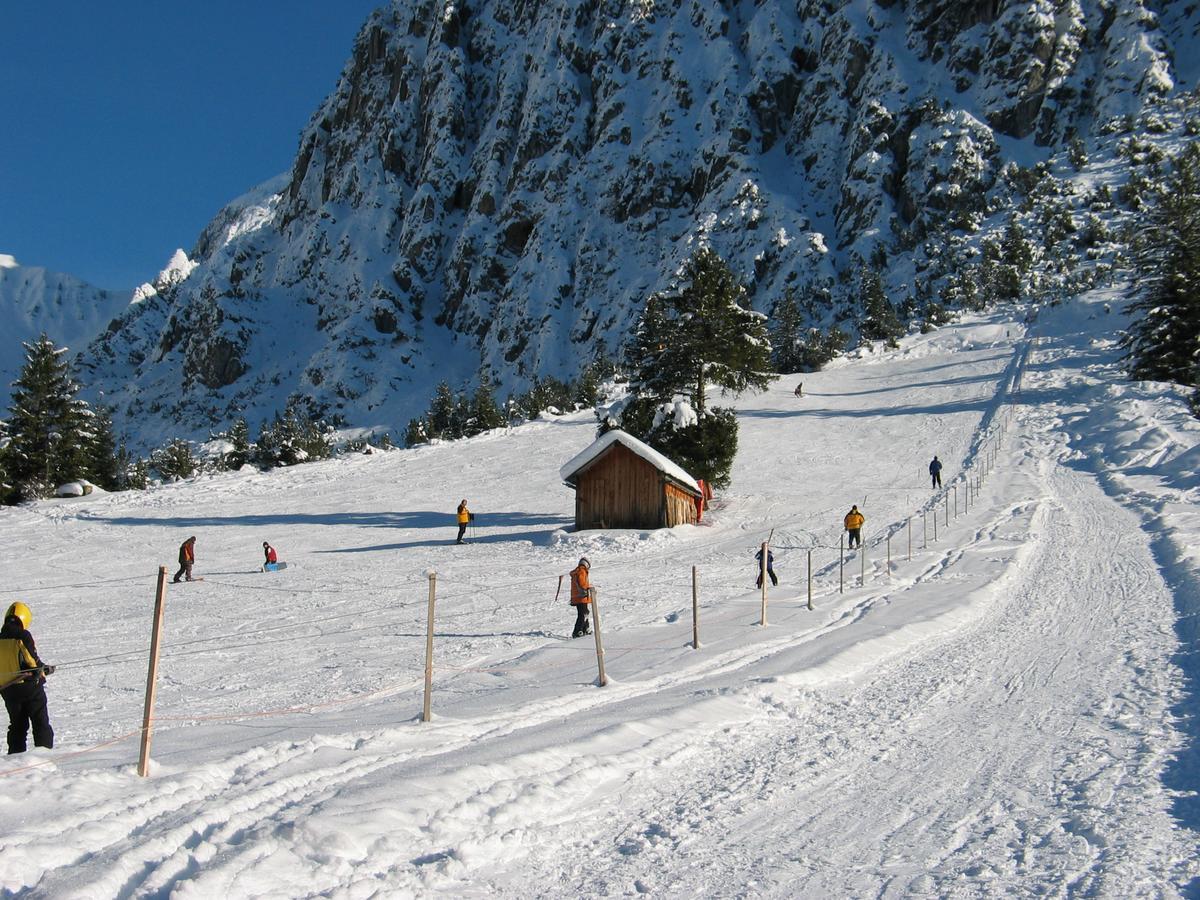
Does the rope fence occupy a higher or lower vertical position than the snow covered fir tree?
lower

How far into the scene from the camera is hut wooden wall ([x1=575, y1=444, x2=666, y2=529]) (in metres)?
26.9

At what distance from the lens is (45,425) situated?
4353 centimetres

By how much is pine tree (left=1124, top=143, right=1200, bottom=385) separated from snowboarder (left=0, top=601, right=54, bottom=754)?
44.0 m

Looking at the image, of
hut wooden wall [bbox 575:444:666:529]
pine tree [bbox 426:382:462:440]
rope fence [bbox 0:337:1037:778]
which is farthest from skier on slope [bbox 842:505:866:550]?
pine tree [bbox 426:382:462:440]

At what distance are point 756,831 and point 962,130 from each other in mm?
188562

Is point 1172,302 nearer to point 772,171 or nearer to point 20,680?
point 20,680

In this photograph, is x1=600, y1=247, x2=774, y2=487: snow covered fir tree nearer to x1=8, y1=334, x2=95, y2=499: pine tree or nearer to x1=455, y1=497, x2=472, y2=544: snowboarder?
x1=455, y1=497, x2=472, y2=544: snowboarder

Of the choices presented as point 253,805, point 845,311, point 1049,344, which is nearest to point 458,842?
point 253,805

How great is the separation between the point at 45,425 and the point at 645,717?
48.6 m

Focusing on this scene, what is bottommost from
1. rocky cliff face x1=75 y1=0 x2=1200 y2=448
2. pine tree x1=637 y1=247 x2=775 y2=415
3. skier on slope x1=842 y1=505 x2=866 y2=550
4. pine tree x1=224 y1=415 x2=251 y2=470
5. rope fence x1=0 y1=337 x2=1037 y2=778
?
rope fence x1=0 y1=337 x2=1037 y2=778

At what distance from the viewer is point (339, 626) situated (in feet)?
49.3

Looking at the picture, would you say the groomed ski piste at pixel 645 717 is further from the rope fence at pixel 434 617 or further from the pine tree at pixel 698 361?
the pine tree at pixel 698 361

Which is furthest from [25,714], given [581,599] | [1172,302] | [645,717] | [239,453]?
[239,453]

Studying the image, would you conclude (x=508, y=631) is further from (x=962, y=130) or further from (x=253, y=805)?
(x=962, y=130)
